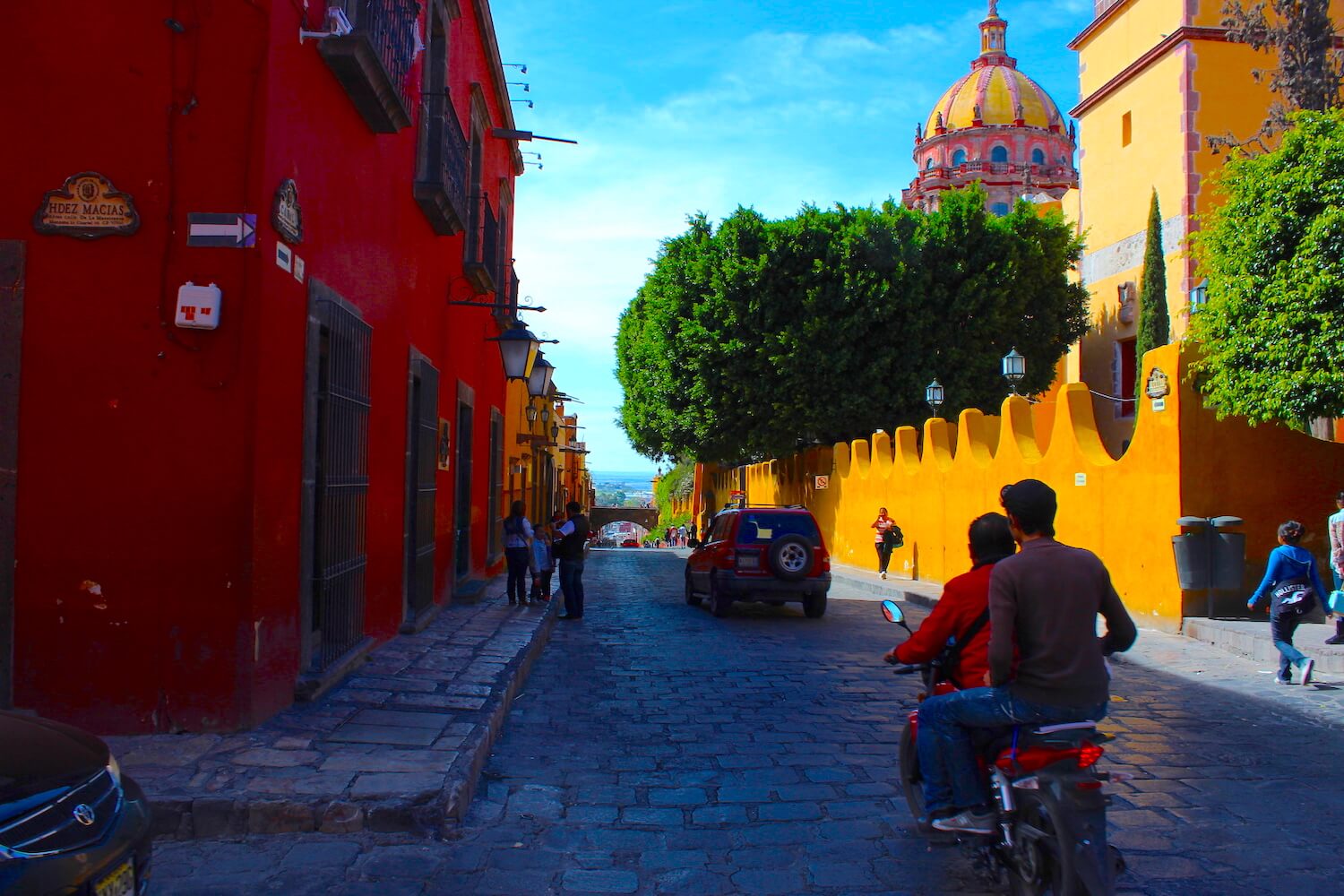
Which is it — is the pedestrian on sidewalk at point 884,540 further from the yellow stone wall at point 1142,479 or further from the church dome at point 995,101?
the church dome at point 995,101

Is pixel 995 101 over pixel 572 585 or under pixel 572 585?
over

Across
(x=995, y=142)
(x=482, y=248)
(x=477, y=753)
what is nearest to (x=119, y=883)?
(x=477, y=753)

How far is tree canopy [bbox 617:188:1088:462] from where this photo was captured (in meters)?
25.9

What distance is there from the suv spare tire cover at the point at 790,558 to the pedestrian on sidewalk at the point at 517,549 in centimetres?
323

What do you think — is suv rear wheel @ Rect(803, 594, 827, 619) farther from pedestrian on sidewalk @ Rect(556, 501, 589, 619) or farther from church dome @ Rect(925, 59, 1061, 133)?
church dome @ Rect(925, 59, 1061, 133)

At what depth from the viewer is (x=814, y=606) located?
47.2ft

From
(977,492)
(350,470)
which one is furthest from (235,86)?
(977,492)

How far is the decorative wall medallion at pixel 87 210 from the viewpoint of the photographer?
571cm

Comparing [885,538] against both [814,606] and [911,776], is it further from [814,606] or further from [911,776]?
[911,776]

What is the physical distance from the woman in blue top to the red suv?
5941mm

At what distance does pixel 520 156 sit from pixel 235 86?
50.7 feet

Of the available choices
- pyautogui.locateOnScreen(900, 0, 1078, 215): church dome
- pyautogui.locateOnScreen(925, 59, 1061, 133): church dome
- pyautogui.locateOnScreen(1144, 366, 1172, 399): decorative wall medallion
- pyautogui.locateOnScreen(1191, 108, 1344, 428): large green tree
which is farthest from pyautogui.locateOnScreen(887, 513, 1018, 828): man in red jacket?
pyautogui.locateOnScreen(925, 59, 1061, 133): church dome

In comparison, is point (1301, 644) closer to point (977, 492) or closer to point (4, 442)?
point (977, 492)

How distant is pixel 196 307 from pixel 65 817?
329 cm
